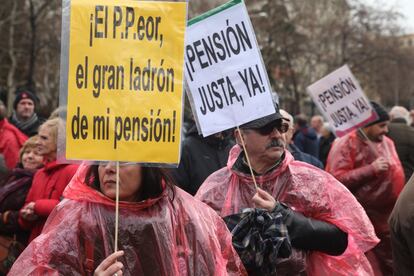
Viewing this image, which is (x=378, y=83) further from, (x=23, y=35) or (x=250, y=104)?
(x=250, y=104)

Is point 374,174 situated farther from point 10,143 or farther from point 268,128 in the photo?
point 10,143

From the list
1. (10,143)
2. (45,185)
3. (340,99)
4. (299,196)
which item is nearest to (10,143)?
(10,143)

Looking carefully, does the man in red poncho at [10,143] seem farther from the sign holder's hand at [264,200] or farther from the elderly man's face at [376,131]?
the sign holder's hand at [264,200]

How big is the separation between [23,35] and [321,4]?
17.0 m

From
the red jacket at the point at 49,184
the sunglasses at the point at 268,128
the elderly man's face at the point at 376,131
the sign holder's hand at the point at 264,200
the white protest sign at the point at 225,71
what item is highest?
the elderly man's face at the point at 376,131

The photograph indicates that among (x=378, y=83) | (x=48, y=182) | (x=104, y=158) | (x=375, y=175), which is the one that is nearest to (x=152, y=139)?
(x=104, y=158)

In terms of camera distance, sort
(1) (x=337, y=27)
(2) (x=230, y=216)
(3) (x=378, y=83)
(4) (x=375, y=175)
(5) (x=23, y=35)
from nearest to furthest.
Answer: (2) (x=230, y=216)
(4) (x=375, y=175)
(5) (x=23, y=35)
(1) (x=337, y=27)
(3) (x=378, y=83)

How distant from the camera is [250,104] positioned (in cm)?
357

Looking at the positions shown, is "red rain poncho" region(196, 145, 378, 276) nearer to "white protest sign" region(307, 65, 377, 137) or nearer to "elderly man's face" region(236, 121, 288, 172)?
"elderly man's face" region(236, 121, 288, 172)

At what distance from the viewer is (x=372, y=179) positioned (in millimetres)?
6086

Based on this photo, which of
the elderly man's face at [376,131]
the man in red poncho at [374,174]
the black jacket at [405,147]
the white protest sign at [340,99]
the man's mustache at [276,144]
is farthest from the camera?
the black jacket at [405,147]

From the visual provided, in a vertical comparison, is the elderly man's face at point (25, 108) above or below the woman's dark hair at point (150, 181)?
above

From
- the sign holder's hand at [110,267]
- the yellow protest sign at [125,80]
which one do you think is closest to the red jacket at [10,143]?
the yellow protest sign at [125,80]

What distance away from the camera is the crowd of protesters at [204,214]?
9.04 ft
